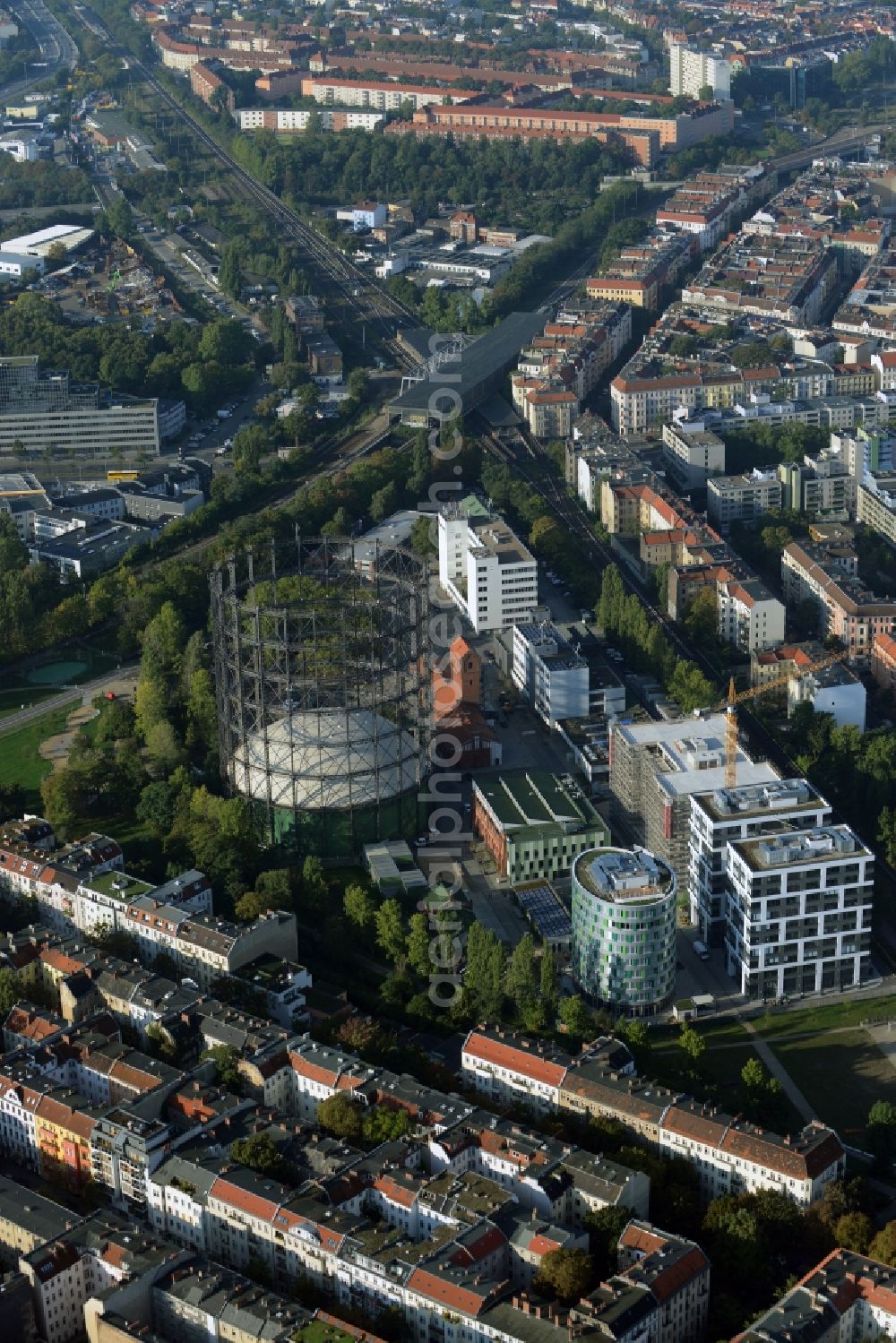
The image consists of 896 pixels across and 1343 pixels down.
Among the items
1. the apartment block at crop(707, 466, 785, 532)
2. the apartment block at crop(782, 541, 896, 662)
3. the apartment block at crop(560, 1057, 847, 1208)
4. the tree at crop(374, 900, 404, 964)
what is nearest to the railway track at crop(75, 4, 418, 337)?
the apartment block at crop(707, 466, 785, 532)

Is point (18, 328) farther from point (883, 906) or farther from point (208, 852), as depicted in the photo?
point (883, 906)

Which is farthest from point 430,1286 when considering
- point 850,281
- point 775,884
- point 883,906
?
point 850,281

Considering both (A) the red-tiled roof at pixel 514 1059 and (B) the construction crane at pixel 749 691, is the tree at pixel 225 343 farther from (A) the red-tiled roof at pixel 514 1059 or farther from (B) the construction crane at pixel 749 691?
(A) the red-tiled roof at pixel 514 1059

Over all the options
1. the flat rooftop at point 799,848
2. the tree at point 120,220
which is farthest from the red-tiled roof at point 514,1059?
the tree at point 120,220

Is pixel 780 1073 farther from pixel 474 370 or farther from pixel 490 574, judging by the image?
pixel 474 370

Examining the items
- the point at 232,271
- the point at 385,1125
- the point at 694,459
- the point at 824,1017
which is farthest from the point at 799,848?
the point at 232,271

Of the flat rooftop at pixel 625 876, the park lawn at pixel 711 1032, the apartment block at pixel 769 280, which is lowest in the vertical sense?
the park lawn at pixel 711 1032
